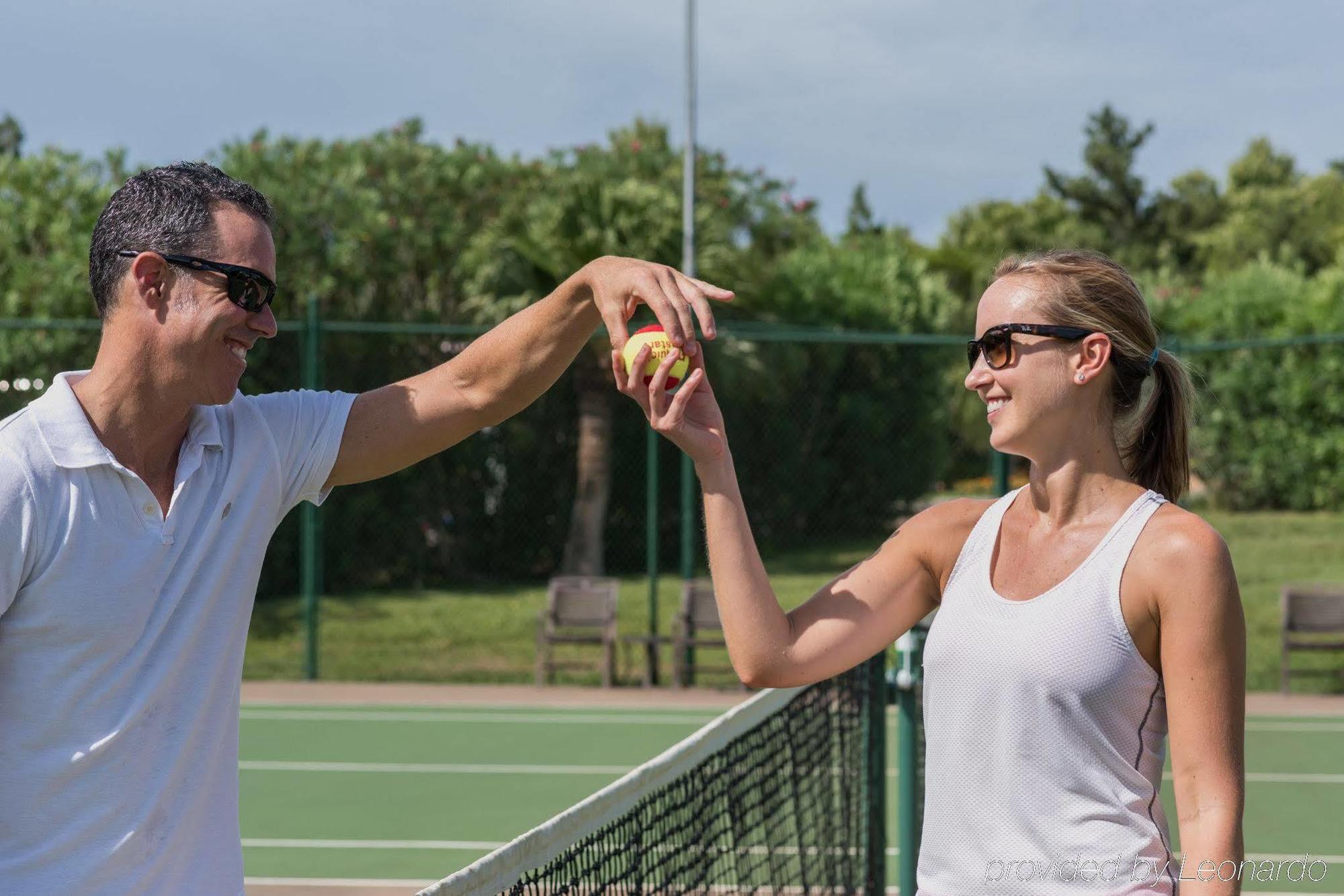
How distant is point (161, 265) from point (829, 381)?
17.1m

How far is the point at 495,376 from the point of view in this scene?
8.85ft

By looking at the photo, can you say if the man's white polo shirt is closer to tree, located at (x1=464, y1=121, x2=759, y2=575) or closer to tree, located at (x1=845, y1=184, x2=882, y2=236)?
tree, located at (x1=464, y1=121, x2=759, y2=575)

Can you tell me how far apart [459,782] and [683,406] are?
6.91 m

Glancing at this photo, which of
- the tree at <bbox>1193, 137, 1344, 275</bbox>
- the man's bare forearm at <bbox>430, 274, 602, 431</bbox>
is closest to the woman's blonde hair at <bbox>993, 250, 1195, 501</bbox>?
the man's bare forearm at <bbox>430, 274, 602, 431</bbox>

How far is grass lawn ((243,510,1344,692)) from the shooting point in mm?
12852

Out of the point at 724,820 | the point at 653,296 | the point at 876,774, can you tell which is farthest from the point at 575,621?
the point at 653,296

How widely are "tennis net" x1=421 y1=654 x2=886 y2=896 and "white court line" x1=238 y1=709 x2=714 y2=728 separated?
358cm

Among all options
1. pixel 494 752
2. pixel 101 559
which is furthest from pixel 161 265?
pixel 494 752

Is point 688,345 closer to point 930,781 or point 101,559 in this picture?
point 930,781

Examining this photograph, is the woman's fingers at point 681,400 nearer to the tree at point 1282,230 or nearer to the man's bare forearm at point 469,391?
the man's bare forearm at point 469,391

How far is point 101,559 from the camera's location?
2.14 meters

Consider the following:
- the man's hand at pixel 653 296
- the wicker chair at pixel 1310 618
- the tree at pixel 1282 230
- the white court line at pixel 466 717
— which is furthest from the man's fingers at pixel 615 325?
the tree at pixel 1282 230

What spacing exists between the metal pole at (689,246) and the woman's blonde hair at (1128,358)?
8925mm

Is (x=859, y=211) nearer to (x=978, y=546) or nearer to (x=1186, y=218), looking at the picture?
(x=1186, y=218)
